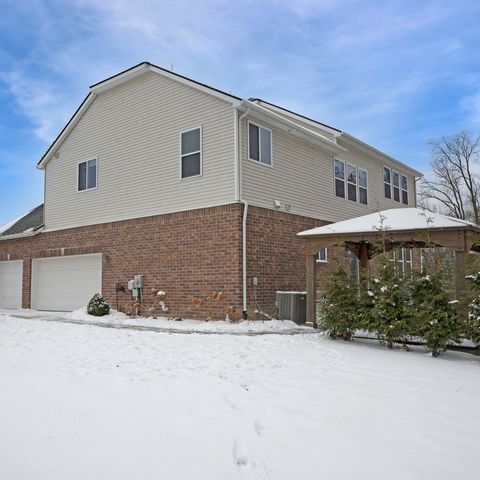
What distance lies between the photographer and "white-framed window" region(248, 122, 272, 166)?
494 inches

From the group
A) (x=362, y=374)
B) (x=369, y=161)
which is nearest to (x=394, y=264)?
(x=362, y=374)

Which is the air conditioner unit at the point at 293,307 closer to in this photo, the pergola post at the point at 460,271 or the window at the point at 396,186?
the pergola post at the point at 460,271

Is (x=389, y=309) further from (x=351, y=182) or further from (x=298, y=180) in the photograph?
(x=351, y=182)

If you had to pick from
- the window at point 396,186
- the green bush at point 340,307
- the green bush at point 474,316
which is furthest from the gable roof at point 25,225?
the green bush at point 474,316

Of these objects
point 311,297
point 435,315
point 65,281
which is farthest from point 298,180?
point 65,281

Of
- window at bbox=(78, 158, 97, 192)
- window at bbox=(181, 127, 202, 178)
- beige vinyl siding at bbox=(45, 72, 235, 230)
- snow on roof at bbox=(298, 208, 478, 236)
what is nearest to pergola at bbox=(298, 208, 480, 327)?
Result: snow on roof at bbox=(298, 208, 478, 236)

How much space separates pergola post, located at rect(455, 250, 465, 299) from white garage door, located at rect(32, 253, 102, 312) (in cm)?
1072

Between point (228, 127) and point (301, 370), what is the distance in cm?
736

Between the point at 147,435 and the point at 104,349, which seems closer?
the point at 147,435

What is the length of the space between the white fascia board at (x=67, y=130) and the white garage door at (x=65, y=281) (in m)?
3.62

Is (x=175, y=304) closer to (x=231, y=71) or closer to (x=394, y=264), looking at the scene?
(x=394, y=264)

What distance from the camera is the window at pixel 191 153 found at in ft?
42.2

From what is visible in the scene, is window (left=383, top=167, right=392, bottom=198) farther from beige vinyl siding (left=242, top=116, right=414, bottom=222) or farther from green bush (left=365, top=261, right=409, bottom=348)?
green bush (left=365, top=261, right=409, bottom=348)

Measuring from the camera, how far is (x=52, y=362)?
7.06 m
